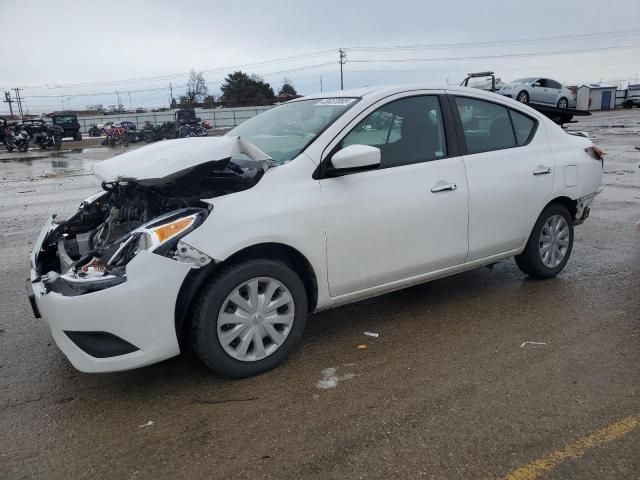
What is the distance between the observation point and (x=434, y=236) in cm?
408

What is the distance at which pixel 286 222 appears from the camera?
3396 mm

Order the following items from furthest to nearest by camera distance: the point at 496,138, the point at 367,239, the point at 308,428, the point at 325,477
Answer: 1. the point at 496,138
2. the point at 367,239
3. the point at 308,428
4. the point at 325,477

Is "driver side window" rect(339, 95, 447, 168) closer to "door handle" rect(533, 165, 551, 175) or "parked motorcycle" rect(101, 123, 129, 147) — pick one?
"door handle" rect(533, 165, 551, 175)

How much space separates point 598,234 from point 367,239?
443cm

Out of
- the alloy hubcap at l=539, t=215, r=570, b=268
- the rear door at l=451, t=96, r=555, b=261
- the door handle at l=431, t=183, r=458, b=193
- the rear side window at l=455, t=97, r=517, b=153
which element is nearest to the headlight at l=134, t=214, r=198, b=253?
the door handle at l=431, t=183, r=458, b=193

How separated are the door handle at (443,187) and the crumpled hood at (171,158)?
1.27 meters

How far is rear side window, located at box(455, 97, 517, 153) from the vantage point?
441 centimetres

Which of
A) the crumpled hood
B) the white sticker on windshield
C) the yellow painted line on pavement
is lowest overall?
the yellow painted line on pavement

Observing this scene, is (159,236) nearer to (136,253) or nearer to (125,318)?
(136,253)

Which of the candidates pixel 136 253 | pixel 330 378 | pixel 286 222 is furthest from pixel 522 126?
pixel 136 253

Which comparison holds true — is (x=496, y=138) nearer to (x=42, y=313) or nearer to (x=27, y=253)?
(x=42, y=313)

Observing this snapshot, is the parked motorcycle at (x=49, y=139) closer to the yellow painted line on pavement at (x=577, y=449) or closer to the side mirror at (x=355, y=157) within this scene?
the side mirror at (x=355, y=157)

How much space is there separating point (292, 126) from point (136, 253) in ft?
5.50

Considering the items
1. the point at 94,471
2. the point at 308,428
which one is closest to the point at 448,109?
the point at 308,428
